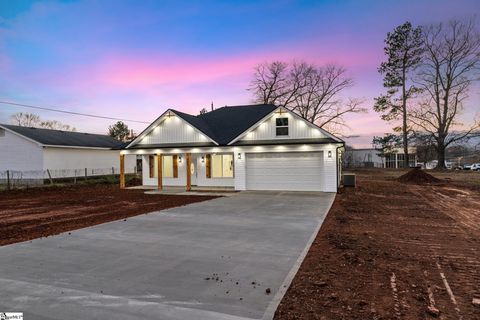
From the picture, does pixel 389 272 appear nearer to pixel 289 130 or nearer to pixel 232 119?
pixel 289 130

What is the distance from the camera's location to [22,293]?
4020 mm

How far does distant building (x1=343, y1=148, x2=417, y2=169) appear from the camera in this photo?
58.4 m

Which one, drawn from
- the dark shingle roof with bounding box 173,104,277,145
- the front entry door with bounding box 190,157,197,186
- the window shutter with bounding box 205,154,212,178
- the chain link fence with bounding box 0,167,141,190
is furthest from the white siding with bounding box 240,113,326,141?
the chain link fence with bounding box 0,167,141,190

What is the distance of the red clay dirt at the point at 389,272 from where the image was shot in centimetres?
354

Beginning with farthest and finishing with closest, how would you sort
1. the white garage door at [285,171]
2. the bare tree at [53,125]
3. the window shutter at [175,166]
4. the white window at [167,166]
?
the bare tree at [53,125], the white window at [167,166], the window shutter at [175,166], the white garage door at [285,171]

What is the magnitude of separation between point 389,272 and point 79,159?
27.3 m

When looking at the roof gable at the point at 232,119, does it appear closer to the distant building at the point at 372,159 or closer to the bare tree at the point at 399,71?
the bare tree at the point at 399,71

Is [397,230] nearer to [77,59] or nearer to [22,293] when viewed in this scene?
[22,293]

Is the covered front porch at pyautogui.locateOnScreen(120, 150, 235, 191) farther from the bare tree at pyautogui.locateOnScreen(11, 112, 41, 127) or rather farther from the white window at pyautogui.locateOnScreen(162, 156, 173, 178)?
the bare tree at pyautogui.locateOnScreen(11, 112, 41, 127)

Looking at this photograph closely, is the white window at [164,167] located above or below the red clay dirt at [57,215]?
above

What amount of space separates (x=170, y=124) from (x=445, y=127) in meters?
35.5

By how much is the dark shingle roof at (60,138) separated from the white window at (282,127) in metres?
14.1

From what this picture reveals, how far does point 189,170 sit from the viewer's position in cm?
1900

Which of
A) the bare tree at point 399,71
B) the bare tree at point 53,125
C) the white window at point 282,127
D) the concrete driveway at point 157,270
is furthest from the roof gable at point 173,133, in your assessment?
the bare tree at point 53,125
